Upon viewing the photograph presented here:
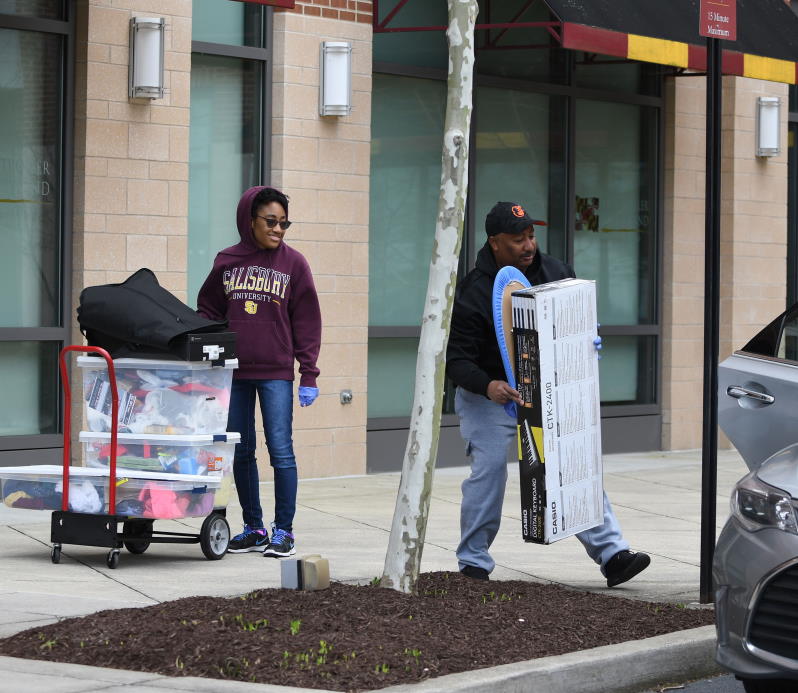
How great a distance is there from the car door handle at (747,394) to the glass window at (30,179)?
17.6ft

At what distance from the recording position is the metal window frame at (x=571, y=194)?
41.0 ft

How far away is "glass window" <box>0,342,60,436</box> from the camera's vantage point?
1056 centimetres

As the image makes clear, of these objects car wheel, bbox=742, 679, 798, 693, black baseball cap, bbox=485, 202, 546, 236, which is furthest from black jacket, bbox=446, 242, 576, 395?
car wheel, bbox=742, 679, 798, 693

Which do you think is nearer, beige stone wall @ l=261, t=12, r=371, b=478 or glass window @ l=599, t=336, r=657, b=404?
beige stone wall @ l=261, t=12, r=371, b=478

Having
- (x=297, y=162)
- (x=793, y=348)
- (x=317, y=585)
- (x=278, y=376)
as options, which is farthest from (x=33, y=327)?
(x=793, y=348)

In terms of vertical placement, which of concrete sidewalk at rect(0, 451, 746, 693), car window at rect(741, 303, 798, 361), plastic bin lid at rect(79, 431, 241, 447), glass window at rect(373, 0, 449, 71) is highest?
glass window at rect(373, 0, 449, 71)

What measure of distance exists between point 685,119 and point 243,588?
28.3ft

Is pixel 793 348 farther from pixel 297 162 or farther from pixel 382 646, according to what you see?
pixel 297 162

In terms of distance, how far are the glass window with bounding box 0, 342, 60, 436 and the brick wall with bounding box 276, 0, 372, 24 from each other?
305 cm

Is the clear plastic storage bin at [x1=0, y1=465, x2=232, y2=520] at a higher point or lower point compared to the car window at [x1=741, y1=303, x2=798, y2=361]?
lower

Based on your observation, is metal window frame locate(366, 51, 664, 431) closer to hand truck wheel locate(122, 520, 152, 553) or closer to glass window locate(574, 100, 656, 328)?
glass window locate(574, 100, 656, 328)

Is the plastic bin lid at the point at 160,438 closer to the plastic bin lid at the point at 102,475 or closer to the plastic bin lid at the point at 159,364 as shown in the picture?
the plastic bin lid at the point at 102,475

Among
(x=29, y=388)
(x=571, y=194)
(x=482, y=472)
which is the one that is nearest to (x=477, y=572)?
(x=482, y=472)

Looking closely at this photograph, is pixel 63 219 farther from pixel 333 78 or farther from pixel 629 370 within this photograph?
pixel 629 370
